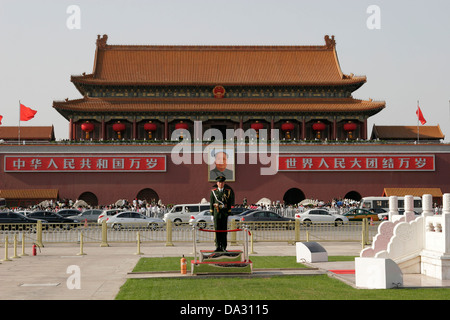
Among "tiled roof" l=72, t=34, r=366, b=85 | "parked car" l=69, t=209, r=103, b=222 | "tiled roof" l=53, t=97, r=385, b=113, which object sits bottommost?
"parked car" l=69, t=209, r=103, b=222

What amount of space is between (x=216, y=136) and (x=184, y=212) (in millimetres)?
13601

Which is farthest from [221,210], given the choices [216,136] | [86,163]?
[216,136]

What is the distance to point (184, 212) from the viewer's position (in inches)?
1332

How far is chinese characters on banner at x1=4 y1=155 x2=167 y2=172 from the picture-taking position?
1631 inches

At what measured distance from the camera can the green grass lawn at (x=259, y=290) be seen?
10.8m

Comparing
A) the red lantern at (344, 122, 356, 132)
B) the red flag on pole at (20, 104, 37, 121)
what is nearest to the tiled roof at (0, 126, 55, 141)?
the red flag on pole at (20, 104, 37, 121)

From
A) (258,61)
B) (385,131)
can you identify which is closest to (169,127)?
(258,61)

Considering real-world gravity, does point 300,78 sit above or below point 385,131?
above

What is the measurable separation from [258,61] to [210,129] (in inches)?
301

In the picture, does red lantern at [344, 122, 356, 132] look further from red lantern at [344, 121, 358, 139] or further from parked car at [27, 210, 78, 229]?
parked car at [27, 210, 78, 229]

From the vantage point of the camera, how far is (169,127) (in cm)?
4741

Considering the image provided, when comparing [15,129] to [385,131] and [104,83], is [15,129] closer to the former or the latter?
[104,83]

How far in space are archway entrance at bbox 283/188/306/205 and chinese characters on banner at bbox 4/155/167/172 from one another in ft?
32.7

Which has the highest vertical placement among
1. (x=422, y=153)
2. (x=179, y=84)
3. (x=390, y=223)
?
(x=179, y=84)
